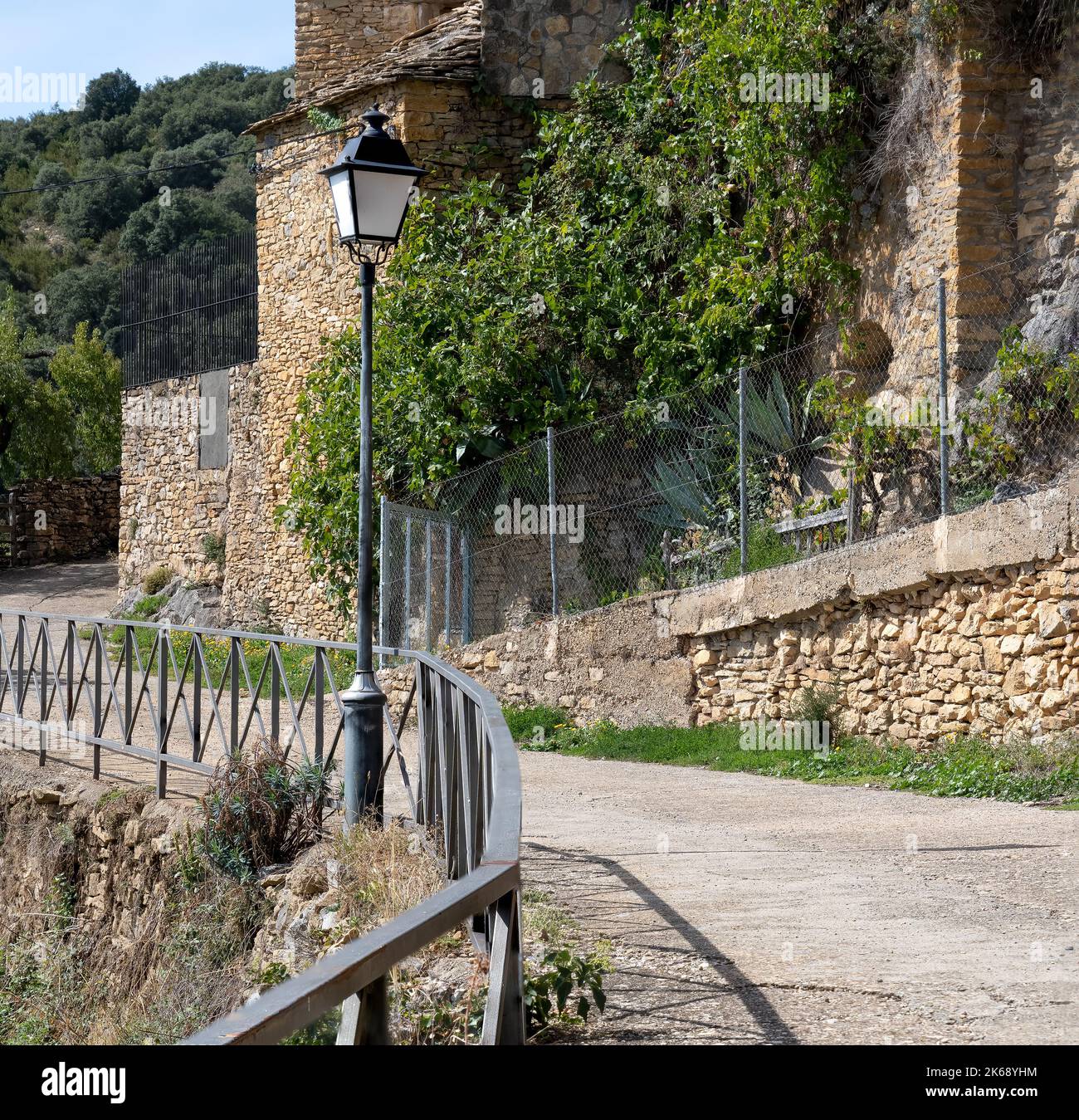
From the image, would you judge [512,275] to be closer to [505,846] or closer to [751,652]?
[751,652]

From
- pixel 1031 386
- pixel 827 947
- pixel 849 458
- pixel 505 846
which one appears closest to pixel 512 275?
pixel 849 458

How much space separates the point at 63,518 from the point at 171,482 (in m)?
7.73

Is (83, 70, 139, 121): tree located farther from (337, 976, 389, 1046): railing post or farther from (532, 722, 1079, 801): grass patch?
(337, 976, 389, 1046): railing post

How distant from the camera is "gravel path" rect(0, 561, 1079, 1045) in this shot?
370cm

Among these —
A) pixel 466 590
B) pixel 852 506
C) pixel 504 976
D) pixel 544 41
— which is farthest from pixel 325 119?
pixel 504 976

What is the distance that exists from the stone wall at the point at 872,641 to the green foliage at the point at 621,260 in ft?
8.90

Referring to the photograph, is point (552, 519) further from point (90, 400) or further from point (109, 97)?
point (109, 97)

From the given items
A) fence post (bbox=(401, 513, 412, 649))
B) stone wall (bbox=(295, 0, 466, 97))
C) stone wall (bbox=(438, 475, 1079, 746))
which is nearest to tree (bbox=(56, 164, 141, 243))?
stone wall (bbox=(295, 0, 466, 97))

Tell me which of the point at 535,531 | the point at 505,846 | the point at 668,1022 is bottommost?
the point at 668,1022

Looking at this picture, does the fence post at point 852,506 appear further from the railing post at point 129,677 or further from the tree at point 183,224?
the tree at point 183,224

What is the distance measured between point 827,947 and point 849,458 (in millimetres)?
6062

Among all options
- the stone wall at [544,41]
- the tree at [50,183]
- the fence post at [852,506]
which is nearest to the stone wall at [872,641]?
the fence post at [852,506]

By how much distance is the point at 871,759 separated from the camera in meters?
8.79
